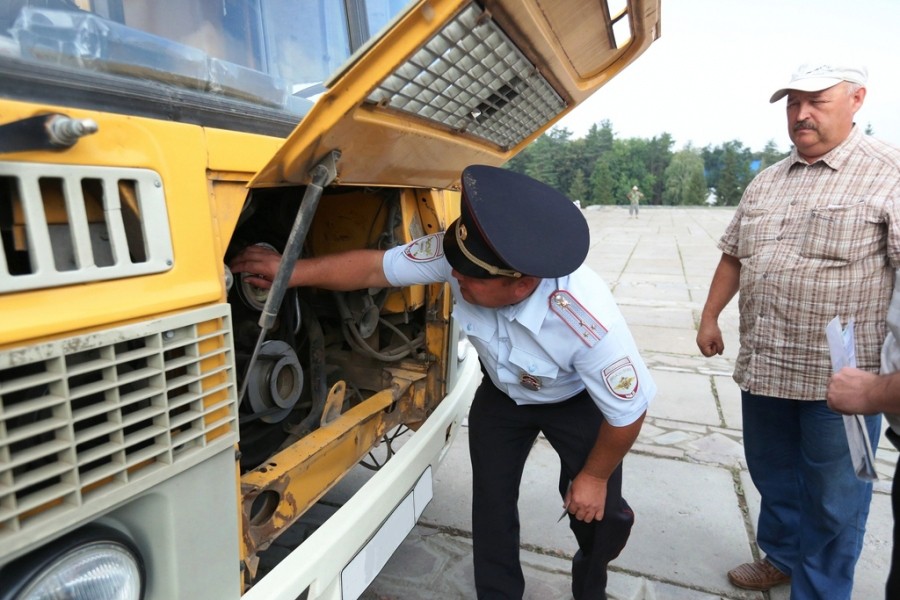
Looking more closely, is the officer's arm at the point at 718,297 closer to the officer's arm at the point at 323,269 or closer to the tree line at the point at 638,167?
the officer's arm at the point at 323,269

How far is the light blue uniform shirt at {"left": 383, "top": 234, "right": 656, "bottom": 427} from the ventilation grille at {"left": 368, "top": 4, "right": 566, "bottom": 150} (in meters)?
0.47

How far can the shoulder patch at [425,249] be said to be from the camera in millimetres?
2043

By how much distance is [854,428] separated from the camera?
180 centimetres

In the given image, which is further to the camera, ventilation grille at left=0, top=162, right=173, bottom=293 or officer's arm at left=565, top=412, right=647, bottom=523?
officer's arm at left=565, top=412, right=647, bottom=523

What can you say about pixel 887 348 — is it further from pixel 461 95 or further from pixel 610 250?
pixel 610 250

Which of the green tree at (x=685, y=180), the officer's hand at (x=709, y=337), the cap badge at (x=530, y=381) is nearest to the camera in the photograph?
the cap badge at (x=530, y=381)

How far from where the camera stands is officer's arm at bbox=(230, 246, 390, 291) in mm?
1667

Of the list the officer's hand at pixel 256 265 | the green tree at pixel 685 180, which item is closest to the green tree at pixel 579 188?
the green tree at pixel 685 180

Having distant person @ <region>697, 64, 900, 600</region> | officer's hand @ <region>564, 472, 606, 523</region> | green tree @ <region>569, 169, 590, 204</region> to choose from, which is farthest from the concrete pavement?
green tree @ <region>569, 169, 590, 204</region>

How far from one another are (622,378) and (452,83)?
1.01 metres

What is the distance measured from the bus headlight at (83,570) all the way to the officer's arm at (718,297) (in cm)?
222

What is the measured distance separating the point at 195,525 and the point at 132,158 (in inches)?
30.0

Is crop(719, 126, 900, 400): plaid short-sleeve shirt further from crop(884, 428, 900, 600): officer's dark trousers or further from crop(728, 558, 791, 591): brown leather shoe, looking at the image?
crop(728, 558, 791, 591): brown leather shoe

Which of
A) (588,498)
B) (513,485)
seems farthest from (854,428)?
(513,485)
